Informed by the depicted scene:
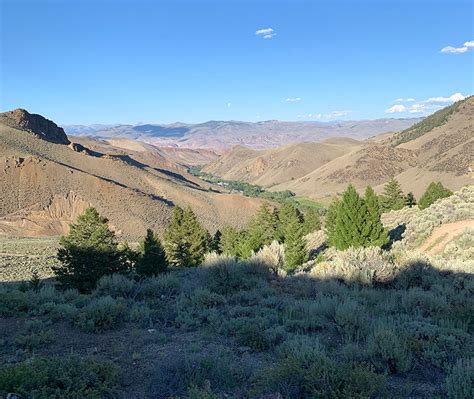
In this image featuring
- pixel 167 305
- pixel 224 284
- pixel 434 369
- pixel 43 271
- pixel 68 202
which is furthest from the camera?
pixel 68 202

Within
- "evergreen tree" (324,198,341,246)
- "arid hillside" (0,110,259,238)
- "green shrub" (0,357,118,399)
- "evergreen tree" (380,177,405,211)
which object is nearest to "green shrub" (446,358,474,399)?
"green shrub" (0,357,118,399)

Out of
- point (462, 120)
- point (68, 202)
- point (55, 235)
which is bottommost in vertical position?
point (55, 235)

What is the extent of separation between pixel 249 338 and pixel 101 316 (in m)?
2.91

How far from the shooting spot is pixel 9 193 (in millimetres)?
64250

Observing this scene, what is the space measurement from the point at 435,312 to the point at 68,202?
2551 inches

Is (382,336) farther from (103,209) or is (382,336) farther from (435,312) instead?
(103,209)

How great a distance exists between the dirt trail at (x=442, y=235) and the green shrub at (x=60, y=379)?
48.9 ft

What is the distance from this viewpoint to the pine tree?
67.3 feet

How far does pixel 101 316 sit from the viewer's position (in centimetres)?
776

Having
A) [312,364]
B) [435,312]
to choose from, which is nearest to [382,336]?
[312,364]

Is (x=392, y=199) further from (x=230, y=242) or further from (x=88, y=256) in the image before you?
(x=88, y=256)

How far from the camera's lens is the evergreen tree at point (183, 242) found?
97.6 ft

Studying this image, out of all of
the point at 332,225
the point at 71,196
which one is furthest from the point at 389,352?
the point at 71,196

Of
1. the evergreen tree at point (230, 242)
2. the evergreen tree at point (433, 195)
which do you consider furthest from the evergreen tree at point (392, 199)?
the evergreen tree at point (230, 242)
